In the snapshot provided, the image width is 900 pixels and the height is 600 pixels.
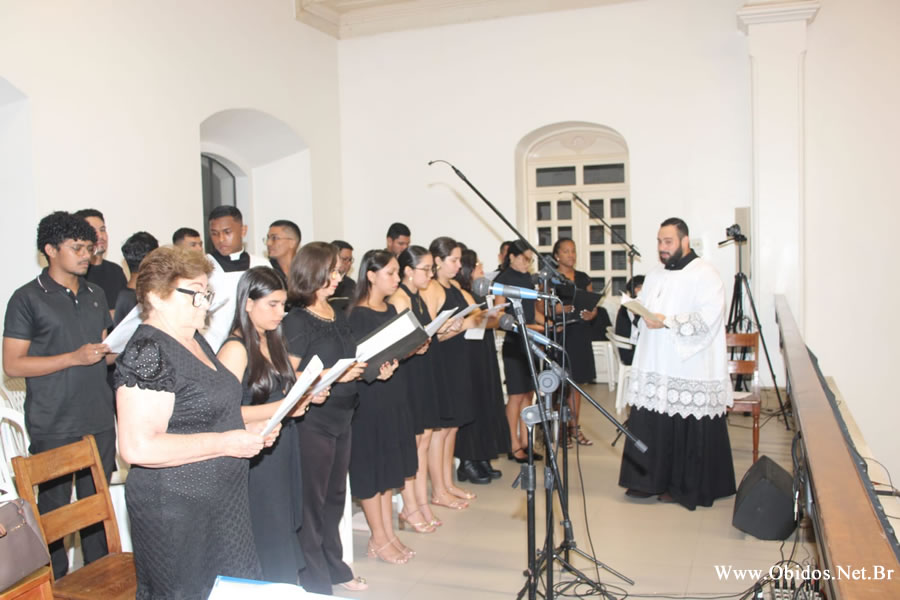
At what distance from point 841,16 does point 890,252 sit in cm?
239

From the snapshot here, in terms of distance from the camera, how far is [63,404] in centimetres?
338

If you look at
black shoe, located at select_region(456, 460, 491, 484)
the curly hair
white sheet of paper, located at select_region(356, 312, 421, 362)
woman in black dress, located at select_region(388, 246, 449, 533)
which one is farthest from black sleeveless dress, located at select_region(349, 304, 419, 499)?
black shoe, located at select_region(456, 460, 491, 484)

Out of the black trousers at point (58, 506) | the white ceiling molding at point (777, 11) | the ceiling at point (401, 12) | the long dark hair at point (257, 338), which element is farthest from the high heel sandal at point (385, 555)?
the ceiling at point (401, 12)

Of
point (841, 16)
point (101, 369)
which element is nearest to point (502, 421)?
point (101, 369)

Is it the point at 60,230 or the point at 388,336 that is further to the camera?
the point at 60,230

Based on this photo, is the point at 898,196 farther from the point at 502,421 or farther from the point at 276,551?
the point at 276,551

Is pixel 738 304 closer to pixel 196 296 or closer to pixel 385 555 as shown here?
pixel 385 555

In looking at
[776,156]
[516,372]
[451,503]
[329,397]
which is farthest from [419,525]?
[776,156]

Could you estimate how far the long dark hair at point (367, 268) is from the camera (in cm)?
368

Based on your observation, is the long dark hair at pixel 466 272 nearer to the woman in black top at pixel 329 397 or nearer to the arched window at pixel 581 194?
the woman in black top at pixel 329 397

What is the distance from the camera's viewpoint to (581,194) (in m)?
9.32

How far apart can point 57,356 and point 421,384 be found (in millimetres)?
1810

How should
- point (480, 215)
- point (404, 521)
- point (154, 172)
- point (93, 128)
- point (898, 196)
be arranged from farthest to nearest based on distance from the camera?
point (480, 215) → point (898, 196) → point (154, 172) → point (93, 128) → point (404, 521)

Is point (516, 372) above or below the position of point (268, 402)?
below
